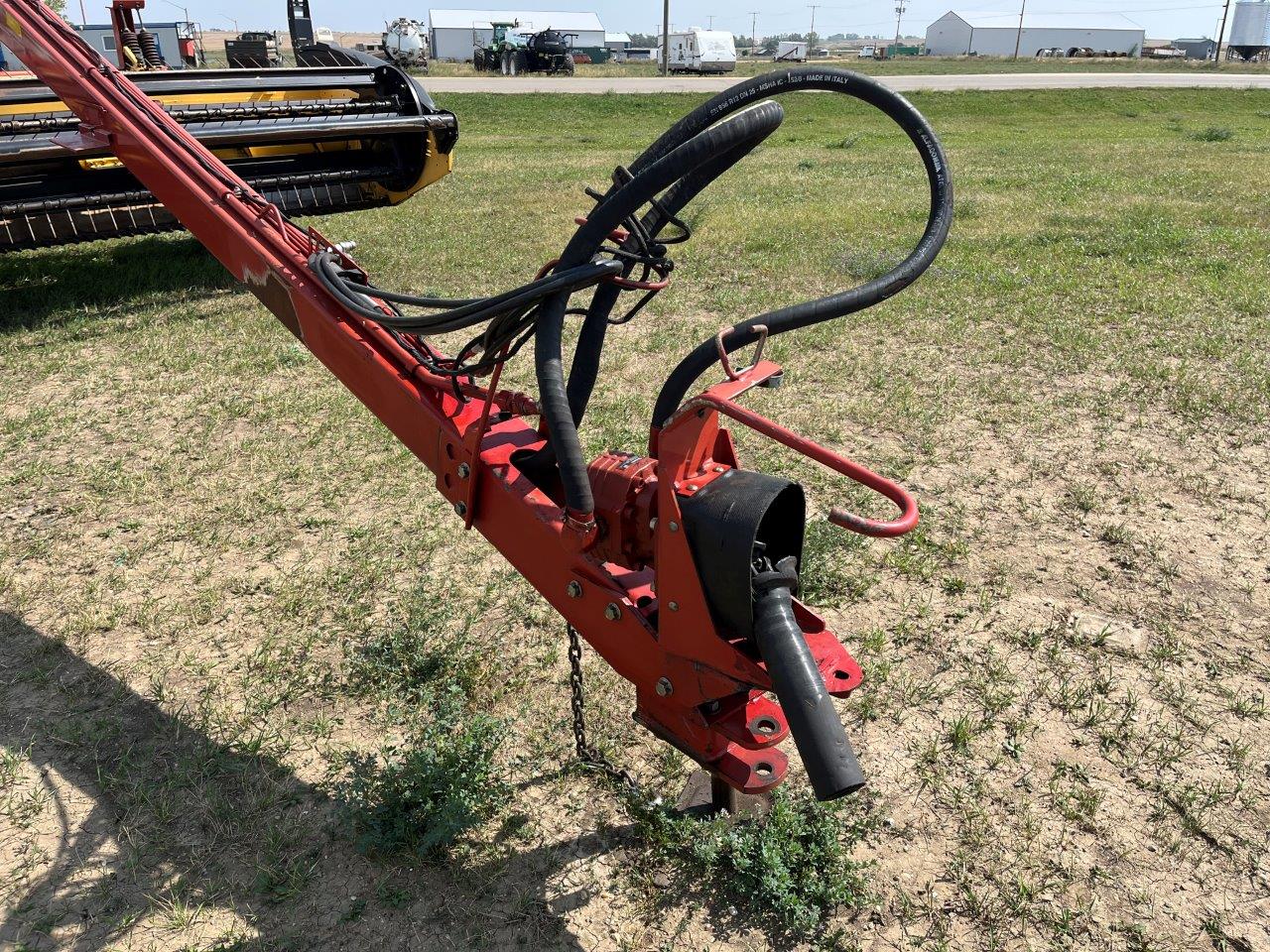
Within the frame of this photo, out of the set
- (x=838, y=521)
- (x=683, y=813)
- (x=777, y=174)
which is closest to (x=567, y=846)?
(x=683, y=813)

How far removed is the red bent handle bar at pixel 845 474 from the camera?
1.54 metres

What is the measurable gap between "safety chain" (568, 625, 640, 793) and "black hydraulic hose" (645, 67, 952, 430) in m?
0.62

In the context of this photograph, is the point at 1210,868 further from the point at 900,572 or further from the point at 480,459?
the point at 480,459

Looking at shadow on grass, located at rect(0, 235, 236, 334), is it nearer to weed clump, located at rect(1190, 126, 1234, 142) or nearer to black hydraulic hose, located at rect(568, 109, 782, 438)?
black hydraulic hose, located at rect(568, 109, 782, 438)

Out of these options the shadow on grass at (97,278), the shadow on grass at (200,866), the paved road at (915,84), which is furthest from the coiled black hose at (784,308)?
the paved road at (915,84)

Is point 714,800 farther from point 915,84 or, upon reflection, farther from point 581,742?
point 915,84

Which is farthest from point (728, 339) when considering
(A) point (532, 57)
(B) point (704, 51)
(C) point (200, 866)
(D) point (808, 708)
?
(B) point (704, 51)

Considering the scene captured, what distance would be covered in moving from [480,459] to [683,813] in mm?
1015

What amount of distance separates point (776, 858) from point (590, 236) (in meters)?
1.45

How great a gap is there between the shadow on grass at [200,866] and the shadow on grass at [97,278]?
431 centimetres

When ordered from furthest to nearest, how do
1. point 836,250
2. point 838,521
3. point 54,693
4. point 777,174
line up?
point 777,174, point 836,250, point 54,693, point 838,521

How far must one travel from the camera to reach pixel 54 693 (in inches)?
115

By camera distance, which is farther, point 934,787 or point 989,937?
point 934,787

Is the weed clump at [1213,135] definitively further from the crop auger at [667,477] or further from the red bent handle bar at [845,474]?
the red bent handle bar at [845,474]
